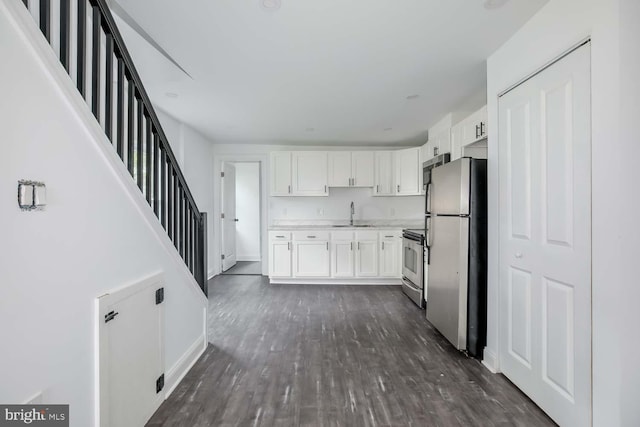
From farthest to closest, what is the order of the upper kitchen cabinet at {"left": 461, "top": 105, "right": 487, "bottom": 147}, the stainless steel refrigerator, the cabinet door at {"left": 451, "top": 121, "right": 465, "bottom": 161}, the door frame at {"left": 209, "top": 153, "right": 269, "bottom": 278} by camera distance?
the door frame at {"left": 209, "top": 153, "right": 269, "bottom": 278} → the cabinet door at {"left": 451, "top": 121, "right": 465, "bottom": 161} → the upper kitchen cabinet at {"left": 461, "top": 105, "right": 487, "bottom": 147} → the stainless steel refrigerator

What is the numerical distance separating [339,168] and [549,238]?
359 cm

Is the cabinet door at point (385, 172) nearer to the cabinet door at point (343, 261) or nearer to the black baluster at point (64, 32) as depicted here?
the cabinet door at point (343, 261)

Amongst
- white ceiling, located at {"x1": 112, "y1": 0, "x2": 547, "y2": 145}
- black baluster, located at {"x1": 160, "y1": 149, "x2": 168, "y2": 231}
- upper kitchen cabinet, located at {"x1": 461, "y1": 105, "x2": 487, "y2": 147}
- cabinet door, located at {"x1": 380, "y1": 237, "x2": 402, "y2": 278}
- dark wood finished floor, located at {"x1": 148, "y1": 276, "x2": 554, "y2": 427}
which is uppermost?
white ceiling, located at {"x1": 112, "y1": 0, "x2": 547, "y2": 145}

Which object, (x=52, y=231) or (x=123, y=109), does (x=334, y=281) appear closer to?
(x=123, y=109)

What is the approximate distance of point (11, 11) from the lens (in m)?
0.87

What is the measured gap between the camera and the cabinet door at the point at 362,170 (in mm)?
5039

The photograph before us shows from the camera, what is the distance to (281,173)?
16.4 feet

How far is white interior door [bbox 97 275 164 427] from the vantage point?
50.8 inches

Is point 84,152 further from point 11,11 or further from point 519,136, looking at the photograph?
point 519,136

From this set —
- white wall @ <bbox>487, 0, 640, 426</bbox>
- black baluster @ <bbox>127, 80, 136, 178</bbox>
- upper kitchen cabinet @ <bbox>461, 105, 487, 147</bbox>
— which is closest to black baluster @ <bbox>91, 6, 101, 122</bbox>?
black baluster @ <bbox>127, 80, 136, 178</bbox>

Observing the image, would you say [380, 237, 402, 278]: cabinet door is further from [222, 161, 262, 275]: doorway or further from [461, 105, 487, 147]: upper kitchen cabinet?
[222, 161, 262, 275]: doorway

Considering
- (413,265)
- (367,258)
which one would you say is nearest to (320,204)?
(367,258)

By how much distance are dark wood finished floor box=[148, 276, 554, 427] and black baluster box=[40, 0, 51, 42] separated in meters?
1.92
